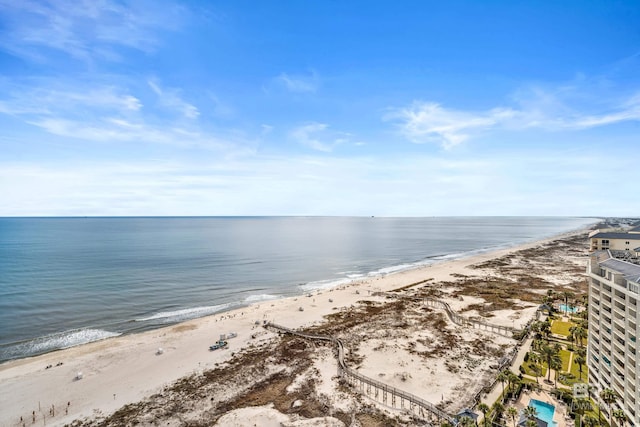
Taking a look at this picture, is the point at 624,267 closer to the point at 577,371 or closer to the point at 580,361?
the point at 580,361

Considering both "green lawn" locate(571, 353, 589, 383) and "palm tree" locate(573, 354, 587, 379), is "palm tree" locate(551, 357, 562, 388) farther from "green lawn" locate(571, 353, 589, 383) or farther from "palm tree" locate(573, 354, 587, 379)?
"palm tree" locate(573, 354, 587, 379)

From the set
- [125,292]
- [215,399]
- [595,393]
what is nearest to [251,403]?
[215,399]

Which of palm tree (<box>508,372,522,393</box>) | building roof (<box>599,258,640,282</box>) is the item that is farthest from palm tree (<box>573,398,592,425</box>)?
building roof (<box>599,258,640,282</box>)

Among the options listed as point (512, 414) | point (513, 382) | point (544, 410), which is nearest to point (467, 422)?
point (512, 414)

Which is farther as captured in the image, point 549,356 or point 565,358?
point 565,358

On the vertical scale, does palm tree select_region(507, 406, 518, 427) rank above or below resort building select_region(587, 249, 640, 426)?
below

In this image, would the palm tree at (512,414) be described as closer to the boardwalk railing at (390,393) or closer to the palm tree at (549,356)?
the boardwalk railing at (390,393)
